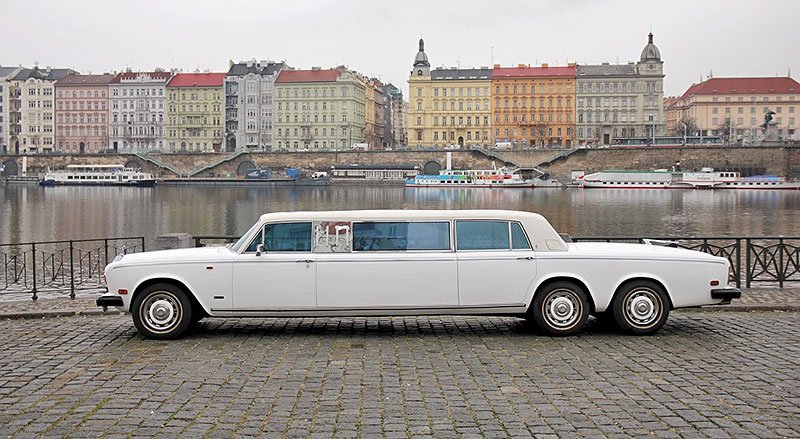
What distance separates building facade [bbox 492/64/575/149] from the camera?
14138 centimetres

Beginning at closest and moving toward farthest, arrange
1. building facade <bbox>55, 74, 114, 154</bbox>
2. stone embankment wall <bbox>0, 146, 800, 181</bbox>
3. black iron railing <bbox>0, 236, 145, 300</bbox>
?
1. black iron railing <bbox>0, 236, 145, 300</bbox>
2. stone embankment wall <bbox>0, 146, 800, 181</bbox>
3. building facade <bbox>55, 74, 114, 154</bbox>

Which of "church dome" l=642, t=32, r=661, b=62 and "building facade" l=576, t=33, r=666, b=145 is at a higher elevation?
"church dome" l=642, t=32, r=661, b=62

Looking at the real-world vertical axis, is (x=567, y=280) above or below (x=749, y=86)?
below

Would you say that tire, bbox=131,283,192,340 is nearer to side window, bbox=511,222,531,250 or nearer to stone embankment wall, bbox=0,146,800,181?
side window, bbox=511,222,531,250

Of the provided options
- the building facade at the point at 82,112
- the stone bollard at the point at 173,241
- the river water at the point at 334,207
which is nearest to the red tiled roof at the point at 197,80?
the building facade at the point at 82,112

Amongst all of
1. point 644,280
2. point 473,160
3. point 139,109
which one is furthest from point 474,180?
point 644,280

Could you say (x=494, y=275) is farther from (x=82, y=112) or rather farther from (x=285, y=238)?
(x=82, y=112)

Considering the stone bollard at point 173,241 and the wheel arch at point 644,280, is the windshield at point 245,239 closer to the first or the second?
the wheel arch at point 644,280

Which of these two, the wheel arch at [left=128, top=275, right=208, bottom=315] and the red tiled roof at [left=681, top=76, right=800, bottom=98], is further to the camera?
the red tiled roof at [left=681, top=76, right=800, bottom=98]

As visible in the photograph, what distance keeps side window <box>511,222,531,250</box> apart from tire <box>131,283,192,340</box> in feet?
13.5

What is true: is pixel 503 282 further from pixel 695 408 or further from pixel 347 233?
pixel 695 408

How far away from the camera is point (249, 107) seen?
145750 mm

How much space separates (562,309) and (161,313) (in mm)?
4958

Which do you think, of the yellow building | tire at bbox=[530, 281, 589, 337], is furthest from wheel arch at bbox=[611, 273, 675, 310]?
the yellow building
